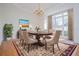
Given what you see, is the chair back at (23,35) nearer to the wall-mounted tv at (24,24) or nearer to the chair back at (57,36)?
the wall-mounted tv at (24,24)

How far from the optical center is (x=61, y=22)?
125 inches

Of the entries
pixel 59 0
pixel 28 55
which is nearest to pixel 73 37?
pixel 59 0

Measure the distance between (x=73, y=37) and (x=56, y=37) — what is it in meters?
0.41

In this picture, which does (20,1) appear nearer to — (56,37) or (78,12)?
(56,37)

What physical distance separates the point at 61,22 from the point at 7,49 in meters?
1.47

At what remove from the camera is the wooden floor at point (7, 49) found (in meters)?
3.08

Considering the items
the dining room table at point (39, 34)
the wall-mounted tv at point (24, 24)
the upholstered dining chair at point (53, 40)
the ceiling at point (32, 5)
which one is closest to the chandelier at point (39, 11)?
the ceiling at point (32, 5)

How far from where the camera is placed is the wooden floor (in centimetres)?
308

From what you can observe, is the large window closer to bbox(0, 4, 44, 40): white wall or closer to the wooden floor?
bbox(0, 4, 44, 40): white wall

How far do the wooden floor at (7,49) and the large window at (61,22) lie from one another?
1.13m

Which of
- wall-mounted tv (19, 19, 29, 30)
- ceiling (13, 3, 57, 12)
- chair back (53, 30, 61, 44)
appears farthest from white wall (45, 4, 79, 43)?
wall-mounted tv (19, 19, 29, 30)

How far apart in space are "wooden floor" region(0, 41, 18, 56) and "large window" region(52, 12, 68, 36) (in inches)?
44.3

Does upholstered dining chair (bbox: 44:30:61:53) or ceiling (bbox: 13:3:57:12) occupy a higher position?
ceiling (bbox: 13:3:57:12)

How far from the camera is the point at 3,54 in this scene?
3.09 m
